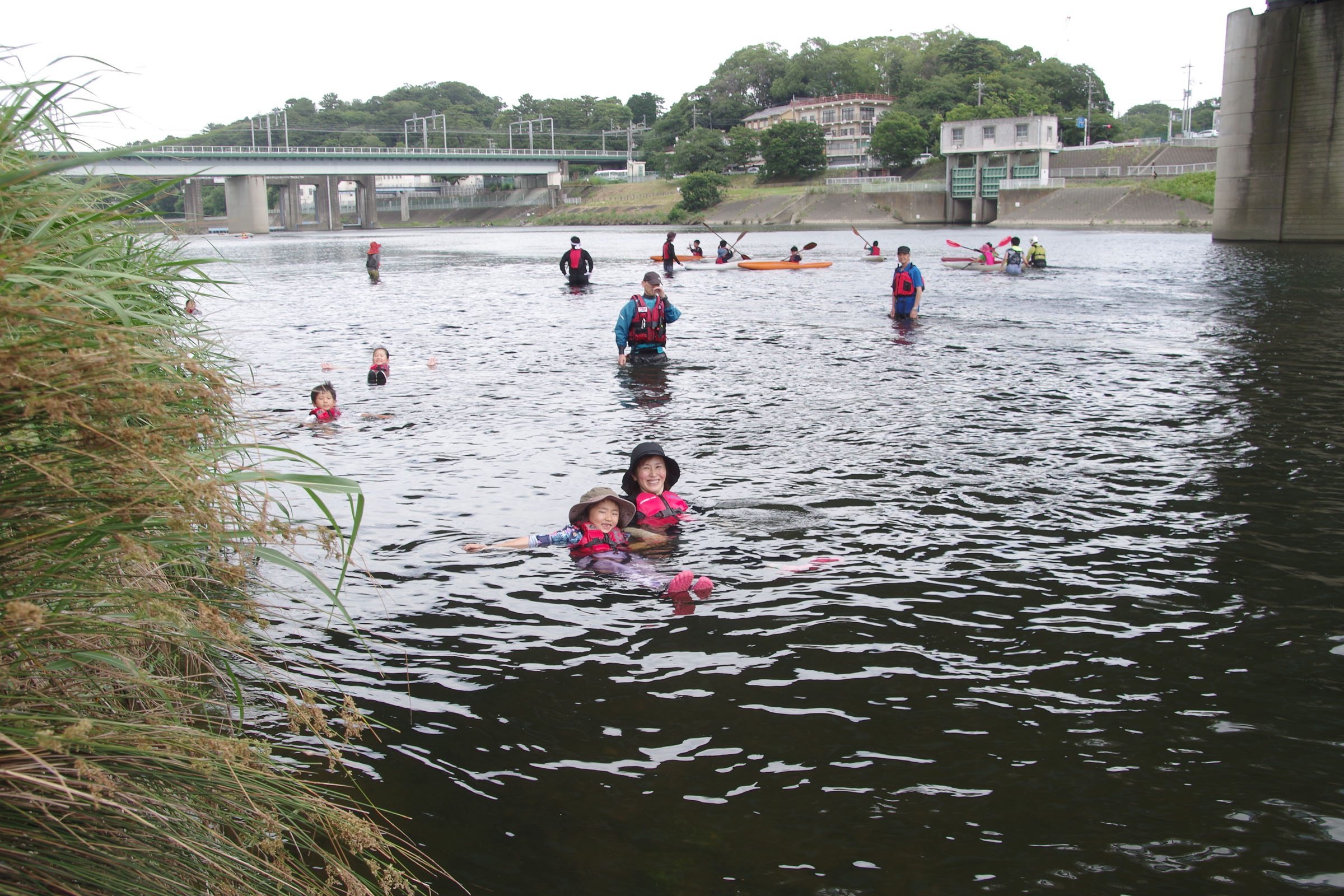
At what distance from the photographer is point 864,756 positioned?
4.67 meters

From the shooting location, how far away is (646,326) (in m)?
15.7

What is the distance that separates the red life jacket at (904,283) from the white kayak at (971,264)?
13.1 metres

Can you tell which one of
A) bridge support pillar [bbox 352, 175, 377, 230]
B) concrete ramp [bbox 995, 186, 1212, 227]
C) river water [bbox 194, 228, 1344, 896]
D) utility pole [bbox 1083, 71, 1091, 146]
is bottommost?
river water [bbox 194, 228, 1344, 896]

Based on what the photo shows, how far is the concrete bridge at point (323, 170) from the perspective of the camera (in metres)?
87.1

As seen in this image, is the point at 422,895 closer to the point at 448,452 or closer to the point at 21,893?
the point at 21,893

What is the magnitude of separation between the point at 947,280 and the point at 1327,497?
23628 mm

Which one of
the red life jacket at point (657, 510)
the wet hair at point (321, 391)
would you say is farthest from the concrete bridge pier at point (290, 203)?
the red life jacket at point (657, 510)

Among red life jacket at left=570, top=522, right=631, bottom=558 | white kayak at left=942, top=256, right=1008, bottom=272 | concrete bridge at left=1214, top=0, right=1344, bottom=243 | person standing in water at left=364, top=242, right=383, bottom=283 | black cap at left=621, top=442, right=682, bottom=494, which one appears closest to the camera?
red life jacket at left=570, top=522, right=631, bottom=558

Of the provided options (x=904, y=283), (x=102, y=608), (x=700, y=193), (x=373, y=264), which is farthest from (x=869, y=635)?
(x=700, y=193)

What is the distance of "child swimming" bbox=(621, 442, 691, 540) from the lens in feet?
25.4

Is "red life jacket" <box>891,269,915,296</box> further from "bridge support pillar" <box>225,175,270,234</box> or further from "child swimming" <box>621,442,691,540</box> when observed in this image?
"bridge support pillar" <box>225,175,270,234</box>

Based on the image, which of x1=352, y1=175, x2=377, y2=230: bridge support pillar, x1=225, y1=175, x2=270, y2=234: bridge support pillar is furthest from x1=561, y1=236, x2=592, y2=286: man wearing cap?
x1=352, y1=175, x2=377, y2=230: bridge support pillar

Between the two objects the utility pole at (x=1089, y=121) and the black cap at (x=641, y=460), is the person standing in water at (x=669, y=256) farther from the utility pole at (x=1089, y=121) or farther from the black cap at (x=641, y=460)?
the utility pole at (x=1089, y=121)

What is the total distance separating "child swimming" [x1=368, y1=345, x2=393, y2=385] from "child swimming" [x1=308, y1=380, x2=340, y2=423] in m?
2.59
